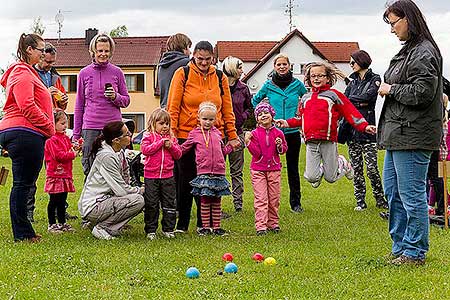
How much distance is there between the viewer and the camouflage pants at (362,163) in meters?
11.0

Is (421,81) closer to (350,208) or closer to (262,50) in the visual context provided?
(350,208)

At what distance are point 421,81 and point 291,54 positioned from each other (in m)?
47.7

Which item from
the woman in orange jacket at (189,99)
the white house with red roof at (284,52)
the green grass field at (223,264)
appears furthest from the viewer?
the white house with red roof at (284,52)

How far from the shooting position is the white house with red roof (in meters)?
51.8

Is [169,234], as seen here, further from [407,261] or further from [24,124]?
[407,261]

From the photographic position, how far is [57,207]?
31.0 feet

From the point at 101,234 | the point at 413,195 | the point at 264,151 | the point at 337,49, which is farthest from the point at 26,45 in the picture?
the point at 337,49

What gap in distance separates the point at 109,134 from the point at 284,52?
45449mm

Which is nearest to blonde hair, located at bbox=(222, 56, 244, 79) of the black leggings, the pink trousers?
the pink trousers

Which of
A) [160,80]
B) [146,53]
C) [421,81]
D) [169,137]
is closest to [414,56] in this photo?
[421,81]

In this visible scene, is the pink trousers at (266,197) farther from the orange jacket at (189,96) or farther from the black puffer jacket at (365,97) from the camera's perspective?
the black puffer jacket at (365,97)

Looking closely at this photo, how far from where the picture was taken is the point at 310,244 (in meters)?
8.21

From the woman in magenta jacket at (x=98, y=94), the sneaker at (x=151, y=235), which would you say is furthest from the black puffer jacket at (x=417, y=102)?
the woman in magenta jacket at (x=98, y=94)

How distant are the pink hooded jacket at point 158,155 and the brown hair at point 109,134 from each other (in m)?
0.35
